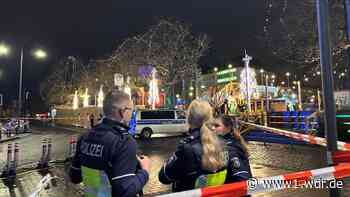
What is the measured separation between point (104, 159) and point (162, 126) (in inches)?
849

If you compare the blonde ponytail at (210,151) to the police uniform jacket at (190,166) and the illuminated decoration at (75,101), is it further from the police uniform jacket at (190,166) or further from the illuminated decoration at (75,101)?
the illuminated decoration at (75,101)

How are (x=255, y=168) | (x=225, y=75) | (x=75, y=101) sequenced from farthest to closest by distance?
(x=225, y=75)
(x=75, y=101)
(x=255, y=168)

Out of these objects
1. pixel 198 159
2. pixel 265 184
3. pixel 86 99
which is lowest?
pixel 265 184

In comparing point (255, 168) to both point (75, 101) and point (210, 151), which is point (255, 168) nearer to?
point (210, 151)

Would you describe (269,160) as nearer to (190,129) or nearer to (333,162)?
(333,162)

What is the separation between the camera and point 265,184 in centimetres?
335

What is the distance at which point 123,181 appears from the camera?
8.55 ft

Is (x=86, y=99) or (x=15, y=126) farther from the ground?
(x=86, y=99)

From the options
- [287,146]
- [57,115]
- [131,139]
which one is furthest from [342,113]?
[57,115]

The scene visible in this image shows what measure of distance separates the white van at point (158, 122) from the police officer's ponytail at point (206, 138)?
20295mm

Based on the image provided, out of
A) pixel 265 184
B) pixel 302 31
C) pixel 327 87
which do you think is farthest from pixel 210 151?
pixel 302 31

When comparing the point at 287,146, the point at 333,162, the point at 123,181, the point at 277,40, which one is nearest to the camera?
the point at 123,181

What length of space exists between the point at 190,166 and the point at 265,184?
0.83 metres

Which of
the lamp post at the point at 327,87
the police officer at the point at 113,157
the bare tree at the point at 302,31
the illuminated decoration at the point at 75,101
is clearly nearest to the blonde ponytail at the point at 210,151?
the police officer at the point at 113,157
